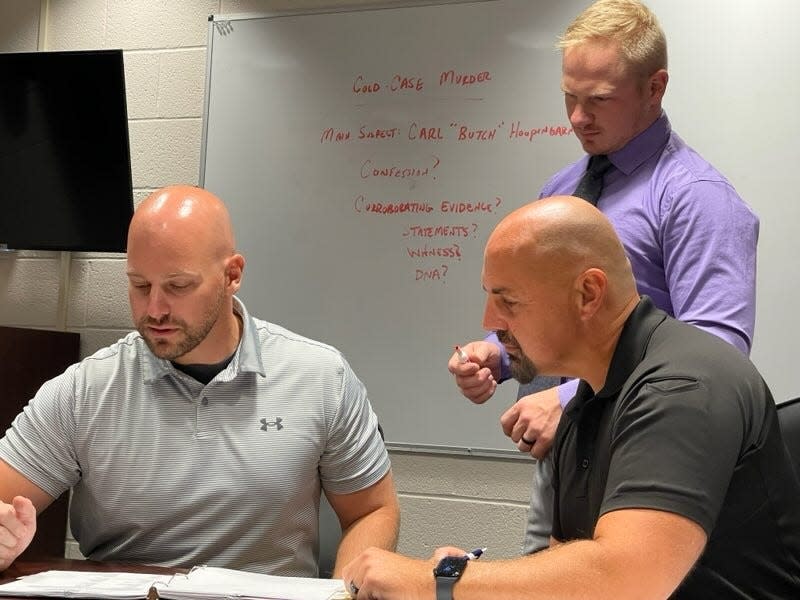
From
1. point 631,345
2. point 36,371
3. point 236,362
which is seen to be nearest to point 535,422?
point 631,345

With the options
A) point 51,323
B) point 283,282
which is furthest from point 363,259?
point 51,323

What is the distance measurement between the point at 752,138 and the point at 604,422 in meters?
1.64

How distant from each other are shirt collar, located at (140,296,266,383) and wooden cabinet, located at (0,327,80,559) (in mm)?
1291

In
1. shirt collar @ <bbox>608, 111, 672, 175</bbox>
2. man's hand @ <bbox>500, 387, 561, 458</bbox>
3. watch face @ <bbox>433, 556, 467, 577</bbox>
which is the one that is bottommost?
watch face @ <bbox>433, 556, 467, 577</bbox>

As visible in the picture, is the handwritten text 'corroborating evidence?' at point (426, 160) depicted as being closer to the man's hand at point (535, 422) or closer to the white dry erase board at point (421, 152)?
the white dry erase board at point (421, 152)

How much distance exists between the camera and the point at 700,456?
1143 mm

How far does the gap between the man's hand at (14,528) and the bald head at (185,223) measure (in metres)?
0.51

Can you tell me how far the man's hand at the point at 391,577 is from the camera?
1.12m

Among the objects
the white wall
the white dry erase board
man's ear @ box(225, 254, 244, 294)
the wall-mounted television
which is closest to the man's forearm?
man's ear @ box(225, 254, 244, 294)

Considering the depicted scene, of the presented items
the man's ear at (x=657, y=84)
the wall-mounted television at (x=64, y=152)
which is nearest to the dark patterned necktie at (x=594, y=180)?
the man's ear at (x=657, y=84)

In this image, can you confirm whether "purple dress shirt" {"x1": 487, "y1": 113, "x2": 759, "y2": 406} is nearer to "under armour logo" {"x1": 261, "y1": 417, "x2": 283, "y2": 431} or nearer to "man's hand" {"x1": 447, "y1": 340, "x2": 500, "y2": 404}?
"man's hand" {"x1": 447, "y1": 340, "x2": 500, "y2": 404}

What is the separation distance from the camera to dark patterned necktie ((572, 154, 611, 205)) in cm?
193

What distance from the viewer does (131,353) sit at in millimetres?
1868

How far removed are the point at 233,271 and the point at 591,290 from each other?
0.81 m
